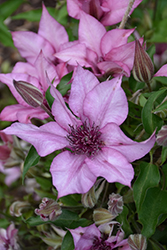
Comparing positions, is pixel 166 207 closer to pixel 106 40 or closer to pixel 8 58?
pixel 106 40

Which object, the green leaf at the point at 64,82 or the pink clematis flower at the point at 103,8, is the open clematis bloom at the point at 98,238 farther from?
the pink clematis flower at the point at 103,8

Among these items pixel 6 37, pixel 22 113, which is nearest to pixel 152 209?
pixel 22 113

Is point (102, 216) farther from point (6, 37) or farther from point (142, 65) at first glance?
point (6, 37)

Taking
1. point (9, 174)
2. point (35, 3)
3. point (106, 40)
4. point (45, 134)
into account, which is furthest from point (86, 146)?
point (35, 3)

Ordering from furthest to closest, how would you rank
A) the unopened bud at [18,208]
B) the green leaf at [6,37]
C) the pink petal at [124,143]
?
the green leaf at [6,37] < the unopened bud at [18,208] < the pink petal at [124,143]

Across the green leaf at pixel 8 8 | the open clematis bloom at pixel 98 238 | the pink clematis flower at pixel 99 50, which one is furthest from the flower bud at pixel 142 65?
the green leaf at pixel 8 8

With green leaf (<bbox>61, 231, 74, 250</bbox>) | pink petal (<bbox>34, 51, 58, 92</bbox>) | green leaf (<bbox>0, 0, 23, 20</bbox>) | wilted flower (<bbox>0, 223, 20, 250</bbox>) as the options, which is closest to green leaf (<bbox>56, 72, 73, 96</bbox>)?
pink petal (<bbox>34, 51, 58, 92</bbox>)

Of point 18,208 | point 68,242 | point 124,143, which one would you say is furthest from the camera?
point 18,208

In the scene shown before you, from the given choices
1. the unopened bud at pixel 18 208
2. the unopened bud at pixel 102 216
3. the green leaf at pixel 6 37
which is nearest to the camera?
the unopened bud at pixel 102 216
